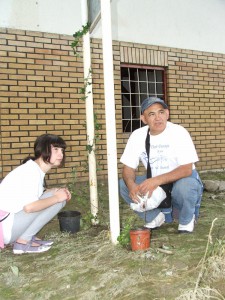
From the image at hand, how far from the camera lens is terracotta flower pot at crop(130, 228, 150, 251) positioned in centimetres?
280

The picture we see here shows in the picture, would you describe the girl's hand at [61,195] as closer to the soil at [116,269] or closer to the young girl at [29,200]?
the young girl at [29,200]

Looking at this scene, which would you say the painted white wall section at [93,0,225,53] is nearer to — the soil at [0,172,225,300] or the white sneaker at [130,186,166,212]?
the white sneaker at [130,186,166,212]

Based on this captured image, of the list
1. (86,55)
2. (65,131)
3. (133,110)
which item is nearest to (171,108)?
(133,110)

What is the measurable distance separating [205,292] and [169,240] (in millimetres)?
1176

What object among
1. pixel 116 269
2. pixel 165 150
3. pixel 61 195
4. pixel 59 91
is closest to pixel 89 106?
pixel 165 150

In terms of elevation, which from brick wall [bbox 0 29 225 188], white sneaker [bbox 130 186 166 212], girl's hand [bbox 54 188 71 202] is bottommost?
white sneaker [bbox 130 186 166 212]

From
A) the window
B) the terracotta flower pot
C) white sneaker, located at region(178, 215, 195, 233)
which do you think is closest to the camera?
the terracotta flower pot

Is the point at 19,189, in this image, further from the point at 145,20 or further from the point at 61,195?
the point at 145,20

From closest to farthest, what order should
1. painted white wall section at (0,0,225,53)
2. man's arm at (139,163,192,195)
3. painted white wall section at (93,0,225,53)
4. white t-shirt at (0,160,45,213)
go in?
white t-shirt at (0,160,45,213)
man's arm at (139,163,192,195)
painted white wall section at (0,0,225,53)
painted white wall section at (93,0,225,53)

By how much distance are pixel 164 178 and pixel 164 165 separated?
29 centimetres

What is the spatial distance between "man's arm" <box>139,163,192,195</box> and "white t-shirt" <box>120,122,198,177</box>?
70mm

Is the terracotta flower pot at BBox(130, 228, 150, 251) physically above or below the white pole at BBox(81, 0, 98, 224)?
below

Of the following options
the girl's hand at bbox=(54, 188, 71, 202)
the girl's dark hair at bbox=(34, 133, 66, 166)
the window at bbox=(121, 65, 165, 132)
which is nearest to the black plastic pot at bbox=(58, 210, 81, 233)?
the girl's hand at bbox=(54, 188, 71, 202)

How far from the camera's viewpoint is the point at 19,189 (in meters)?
2.92
